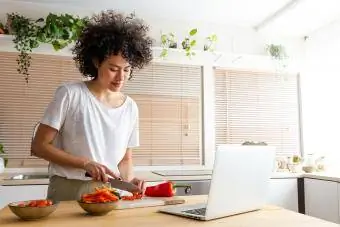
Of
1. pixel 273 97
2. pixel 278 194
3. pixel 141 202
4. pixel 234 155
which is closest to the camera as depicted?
pixel 234 155

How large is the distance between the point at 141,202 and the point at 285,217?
49cm

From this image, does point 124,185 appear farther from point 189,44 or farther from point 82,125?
point 189,44

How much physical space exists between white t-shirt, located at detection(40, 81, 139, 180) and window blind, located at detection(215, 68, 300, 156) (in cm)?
219

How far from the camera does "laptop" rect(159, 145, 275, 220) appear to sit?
1.04 meters

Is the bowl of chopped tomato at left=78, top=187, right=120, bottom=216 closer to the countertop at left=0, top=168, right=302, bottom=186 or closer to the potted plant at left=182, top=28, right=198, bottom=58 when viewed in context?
the countertop at left=0, top=168, right=302, bottom=186

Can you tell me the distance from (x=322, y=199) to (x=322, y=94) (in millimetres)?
1254

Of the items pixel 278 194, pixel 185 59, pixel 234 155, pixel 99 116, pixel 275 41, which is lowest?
pixel 278 194

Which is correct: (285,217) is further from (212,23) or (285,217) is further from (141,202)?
(212,23)

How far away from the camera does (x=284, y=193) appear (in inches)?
121

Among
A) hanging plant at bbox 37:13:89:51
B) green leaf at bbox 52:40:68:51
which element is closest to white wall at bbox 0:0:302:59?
hanging plant at bbox 37:13:89:51

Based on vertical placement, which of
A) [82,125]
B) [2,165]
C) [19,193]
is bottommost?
[19,193]

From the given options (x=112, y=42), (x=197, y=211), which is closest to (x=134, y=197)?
(x=197, y=211)

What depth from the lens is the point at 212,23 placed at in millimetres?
3639

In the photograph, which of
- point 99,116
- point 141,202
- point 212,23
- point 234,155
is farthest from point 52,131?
point 212,23
